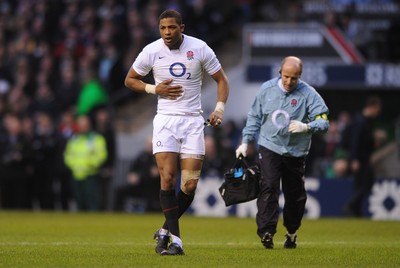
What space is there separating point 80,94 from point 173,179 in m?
15.6

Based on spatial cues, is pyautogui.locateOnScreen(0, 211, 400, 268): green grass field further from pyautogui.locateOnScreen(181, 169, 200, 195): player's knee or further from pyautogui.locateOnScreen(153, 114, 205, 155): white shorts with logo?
pyautogui.locateOnScreen(153, 114, 205, 155): white shorts with logo

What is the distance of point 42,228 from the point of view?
17188 mm

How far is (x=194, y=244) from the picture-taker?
1376 cm

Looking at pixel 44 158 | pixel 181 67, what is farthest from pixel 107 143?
pixel 181 67

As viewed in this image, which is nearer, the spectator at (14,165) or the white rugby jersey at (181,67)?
the white rugby jersey at (181,67)

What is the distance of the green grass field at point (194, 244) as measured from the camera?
435 inches

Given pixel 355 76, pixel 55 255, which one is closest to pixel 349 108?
pixel 355 76

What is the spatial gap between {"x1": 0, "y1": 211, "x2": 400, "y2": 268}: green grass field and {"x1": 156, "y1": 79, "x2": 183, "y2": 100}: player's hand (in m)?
1.61

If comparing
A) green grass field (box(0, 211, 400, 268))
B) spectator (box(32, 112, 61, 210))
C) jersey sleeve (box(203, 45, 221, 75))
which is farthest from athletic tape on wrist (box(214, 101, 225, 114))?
spectator (box(32, 112, 61, 210))

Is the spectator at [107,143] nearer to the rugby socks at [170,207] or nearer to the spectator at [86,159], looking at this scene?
the spectator at [86,159]

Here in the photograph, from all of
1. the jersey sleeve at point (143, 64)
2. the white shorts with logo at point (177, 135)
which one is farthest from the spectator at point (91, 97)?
the white shorts with logo at point (177, 135)

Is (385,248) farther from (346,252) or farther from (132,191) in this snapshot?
(132,191)

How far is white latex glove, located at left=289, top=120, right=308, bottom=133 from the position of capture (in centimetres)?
1264

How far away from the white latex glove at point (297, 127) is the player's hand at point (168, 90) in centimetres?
145
